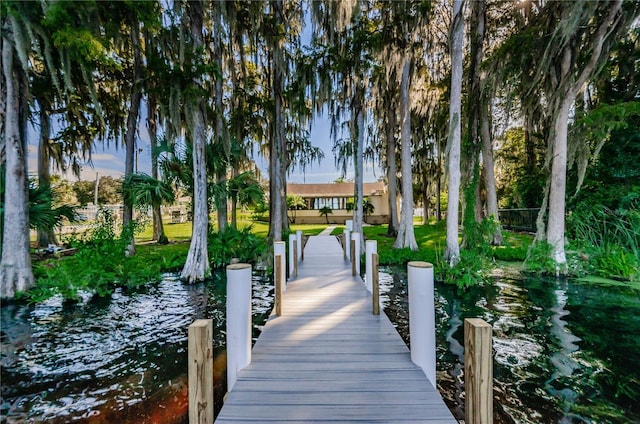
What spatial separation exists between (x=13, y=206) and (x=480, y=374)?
835 cm

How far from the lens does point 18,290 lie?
5973mm

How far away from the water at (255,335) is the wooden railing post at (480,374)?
124cm

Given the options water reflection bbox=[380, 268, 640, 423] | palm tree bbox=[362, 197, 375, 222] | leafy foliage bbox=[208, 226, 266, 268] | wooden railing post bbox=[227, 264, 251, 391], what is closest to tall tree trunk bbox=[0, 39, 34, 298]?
leafy foliage bbox=[208, 226, 266, 268]

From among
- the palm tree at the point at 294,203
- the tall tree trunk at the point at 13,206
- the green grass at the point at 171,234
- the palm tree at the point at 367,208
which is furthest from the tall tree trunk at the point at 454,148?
the palm tree at the point at 294,203

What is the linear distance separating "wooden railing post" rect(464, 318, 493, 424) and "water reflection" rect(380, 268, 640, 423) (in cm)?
125

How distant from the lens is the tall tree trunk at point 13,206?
5883mm

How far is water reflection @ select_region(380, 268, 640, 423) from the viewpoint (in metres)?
2.80

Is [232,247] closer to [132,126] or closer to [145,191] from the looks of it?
[145,191]

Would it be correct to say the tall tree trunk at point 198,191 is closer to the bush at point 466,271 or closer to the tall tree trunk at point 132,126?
the tall tree trunk at point 132,126

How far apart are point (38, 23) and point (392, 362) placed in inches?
315

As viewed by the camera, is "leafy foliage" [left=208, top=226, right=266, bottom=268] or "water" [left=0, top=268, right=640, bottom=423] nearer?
"water" [left=0, top=268, right=640, bottom=423]

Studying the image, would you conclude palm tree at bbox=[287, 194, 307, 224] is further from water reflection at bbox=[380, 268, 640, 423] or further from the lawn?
water reflection at bbox=[380, 268, 640, 423]

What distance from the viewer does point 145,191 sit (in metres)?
7.84

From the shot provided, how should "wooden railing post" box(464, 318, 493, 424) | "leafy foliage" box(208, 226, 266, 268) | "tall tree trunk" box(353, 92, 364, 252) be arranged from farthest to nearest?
"tall tree trunk" box(353, 92, 364, 252) → "leafy foliage" box(208, 226, 266, 268) → "wooden railing post" box(464, 318, 493, 424)
